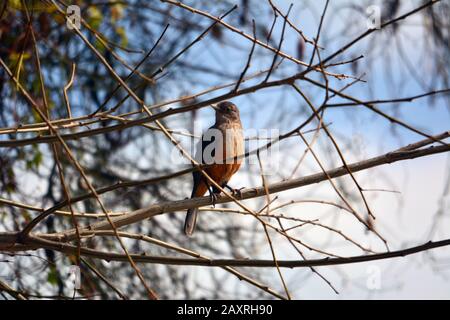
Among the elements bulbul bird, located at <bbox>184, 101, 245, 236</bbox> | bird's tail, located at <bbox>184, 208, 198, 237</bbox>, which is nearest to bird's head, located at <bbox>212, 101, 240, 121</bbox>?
bulbul bird, located at <bbox>184, 101, 245, 236</bbox>

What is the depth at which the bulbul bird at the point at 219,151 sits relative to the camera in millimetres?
5242

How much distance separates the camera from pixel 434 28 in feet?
18.3

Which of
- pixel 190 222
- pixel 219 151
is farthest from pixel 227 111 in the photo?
pixel 190 222

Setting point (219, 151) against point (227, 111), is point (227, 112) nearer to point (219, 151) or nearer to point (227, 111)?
point (227, 111)

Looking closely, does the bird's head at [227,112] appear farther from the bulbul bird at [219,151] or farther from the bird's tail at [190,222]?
the bird's tail at [190,222]

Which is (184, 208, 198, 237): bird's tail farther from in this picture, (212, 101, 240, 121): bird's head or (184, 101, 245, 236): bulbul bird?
(212, 101, 240, 121): bird's head

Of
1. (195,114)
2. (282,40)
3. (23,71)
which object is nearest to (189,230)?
(195,114)

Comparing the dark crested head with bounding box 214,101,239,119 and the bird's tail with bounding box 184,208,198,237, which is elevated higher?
the dark crested head with bounding box 214,101,239,119

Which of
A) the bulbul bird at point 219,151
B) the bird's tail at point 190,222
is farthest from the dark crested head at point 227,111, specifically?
the bird's tail at point 190,222

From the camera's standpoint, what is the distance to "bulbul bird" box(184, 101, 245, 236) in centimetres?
524

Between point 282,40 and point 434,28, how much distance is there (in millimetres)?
3394

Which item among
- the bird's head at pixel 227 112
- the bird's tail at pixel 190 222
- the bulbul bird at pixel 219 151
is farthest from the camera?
the bird's head at pixel 227 112

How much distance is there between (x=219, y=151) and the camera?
5395mm

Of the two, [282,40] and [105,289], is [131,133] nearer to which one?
[105,289]
